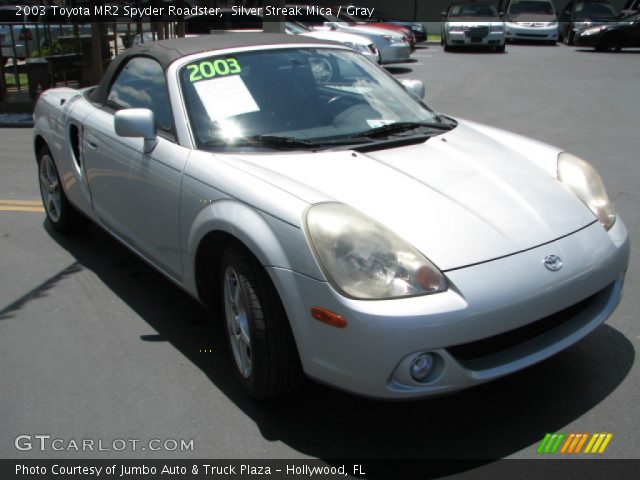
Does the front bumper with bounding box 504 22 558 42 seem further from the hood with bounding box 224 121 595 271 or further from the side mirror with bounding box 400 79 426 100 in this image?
the hood with bounding box 224 121 595 271

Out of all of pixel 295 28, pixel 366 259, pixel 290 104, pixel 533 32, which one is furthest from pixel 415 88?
pixel 533 32

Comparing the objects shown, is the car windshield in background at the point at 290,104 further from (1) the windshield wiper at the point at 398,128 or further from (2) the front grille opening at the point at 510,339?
(2) the front grille opening at the point at 510,339

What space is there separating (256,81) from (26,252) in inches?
97.8

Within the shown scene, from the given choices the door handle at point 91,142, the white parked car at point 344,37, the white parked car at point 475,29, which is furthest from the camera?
the white parked car at point 475,29

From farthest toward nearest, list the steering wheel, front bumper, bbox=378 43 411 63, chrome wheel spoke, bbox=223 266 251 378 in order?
1. front bumper, bbox=378 43 411 63
2. the steering wheel
3. chrome wheel spoke, bbox=223 266 251 378

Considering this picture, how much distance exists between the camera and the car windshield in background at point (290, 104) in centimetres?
343

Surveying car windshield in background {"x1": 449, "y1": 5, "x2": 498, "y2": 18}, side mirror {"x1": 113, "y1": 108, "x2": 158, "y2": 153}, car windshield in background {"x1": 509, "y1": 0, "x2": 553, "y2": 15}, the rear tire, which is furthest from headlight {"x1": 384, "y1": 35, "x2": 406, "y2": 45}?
side mirror {"x1": 113, "y1": 108, "x2": 158, "y2": 153}

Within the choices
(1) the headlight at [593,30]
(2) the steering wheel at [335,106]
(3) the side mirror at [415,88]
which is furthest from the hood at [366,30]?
(2) the steering wheel at [335,106]

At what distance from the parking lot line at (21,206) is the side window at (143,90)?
2.04 metres

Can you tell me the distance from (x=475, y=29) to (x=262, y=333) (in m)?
19.3

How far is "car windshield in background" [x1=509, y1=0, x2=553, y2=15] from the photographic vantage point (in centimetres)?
2342

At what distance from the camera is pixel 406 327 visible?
243 centimetres

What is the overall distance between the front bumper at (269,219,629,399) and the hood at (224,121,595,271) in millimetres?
108

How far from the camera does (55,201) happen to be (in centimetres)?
527
